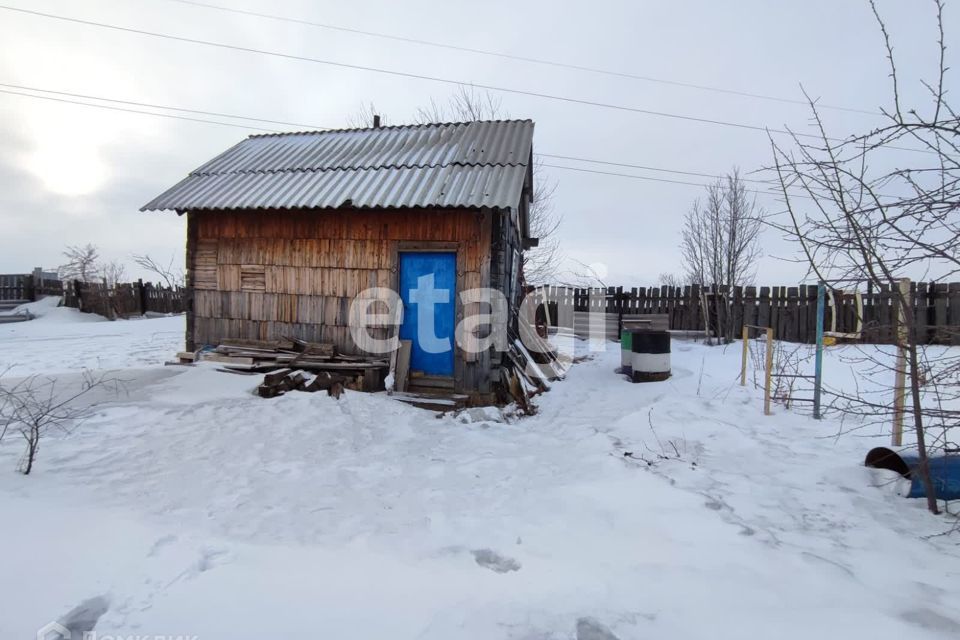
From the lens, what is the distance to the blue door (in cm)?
718

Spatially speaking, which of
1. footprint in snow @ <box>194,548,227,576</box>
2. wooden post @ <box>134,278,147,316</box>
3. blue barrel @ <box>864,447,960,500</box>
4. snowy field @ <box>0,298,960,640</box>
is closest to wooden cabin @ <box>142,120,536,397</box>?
snowy field @ <box>0,298,960,640</box>

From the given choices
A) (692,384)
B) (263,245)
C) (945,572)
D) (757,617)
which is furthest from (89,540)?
(692,384)

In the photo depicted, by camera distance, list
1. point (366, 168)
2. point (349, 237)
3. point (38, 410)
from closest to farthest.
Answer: point (38, 410) → point (349, 237) → point (366, 168)

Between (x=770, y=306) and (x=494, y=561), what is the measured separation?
13.5 m

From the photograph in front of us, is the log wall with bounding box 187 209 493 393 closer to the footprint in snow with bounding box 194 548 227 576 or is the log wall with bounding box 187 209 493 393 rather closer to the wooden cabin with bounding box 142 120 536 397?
the wooden cabin with bounding box 142 120 536 397

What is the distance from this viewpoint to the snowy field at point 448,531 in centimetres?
214

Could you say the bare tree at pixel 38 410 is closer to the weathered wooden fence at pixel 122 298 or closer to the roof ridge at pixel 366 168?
the roof ridge at pixel 366 168

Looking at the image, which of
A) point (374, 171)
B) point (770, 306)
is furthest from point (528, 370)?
point (770, 306)

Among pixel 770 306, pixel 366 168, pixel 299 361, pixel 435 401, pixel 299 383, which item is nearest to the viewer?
pixel 299 383

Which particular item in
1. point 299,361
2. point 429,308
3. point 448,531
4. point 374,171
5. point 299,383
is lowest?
point 448,531

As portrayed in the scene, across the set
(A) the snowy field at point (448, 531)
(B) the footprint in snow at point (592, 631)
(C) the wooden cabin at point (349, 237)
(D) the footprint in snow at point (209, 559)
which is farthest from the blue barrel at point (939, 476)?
(C) the wooden cabin at point (349, 237)

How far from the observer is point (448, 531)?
10.3 ft

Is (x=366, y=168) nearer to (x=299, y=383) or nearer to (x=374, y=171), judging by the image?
(x=374, y=171)

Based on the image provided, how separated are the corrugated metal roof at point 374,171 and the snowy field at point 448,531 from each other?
3.34 m
